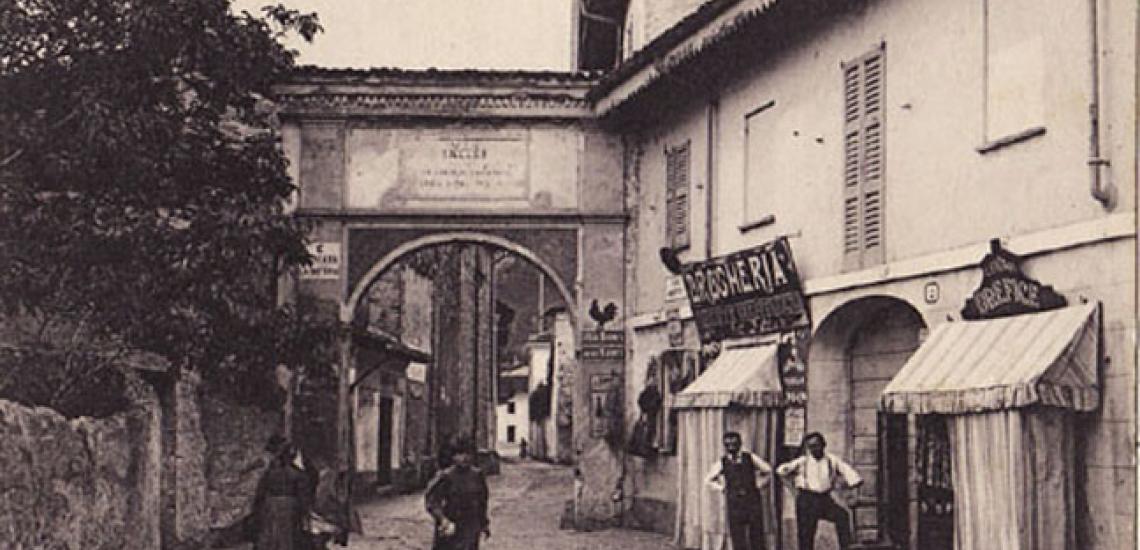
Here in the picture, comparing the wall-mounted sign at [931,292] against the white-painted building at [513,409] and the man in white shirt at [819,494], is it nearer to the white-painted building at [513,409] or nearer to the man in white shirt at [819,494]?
the man in white shirt at [819,494]

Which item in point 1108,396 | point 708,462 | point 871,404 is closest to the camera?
point 1108,396

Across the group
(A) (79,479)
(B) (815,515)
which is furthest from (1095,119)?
(A) (79,479)

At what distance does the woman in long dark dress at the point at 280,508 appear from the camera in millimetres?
11664

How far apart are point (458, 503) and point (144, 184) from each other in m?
3.47

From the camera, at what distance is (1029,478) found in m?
10.3

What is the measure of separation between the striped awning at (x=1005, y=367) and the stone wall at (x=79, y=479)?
5.87 m

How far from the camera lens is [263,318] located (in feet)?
45.2

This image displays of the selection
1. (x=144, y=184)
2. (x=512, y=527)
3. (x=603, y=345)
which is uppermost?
(x=144, y=184)

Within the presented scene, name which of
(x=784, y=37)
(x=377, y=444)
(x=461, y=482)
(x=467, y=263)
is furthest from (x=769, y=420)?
(x=467, y=263)

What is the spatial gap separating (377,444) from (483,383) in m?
12.9

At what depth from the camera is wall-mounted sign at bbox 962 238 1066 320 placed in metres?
10.7

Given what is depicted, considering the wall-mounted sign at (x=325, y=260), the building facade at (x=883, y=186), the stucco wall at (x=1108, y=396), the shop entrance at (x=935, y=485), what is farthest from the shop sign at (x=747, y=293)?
the wall-mounted sign at (x=325, y=260)

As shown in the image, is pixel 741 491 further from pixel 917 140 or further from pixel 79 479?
pixel 79 479

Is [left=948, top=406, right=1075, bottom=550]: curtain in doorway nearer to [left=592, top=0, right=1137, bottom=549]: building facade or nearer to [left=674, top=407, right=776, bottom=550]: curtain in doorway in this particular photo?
[left=592, top=0, right=1137, bottom=549]: building facade
